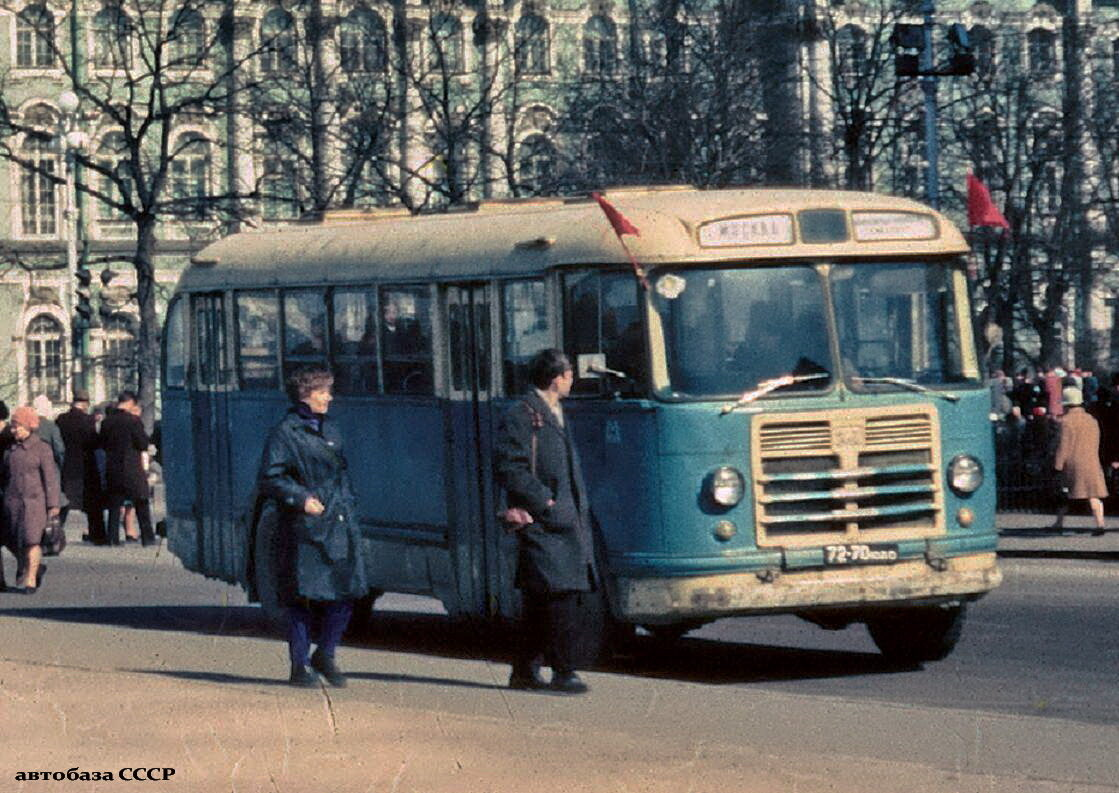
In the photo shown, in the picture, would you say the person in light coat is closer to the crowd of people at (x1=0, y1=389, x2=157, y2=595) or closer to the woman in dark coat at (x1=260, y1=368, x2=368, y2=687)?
the crowd of people at (x1=0, y1=389, x2=157, y2=595)

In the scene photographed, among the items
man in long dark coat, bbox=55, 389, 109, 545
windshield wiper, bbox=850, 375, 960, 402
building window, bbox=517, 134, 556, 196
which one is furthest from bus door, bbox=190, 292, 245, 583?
building window, bbox=517, 134, 556, 196

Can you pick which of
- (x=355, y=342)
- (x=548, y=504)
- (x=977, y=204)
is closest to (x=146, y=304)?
(x=977, y=204)

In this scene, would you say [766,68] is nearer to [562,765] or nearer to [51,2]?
[51,2]

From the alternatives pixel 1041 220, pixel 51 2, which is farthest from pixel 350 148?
pixel 1041 220

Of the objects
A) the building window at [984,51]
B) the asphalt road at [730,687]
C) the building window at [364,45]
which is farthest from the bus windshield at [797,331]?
the building window at [984,51]

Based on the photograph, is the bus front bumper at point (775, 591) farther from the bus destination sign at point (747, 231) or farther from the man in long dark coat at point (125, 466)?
the man in long dark coat at point (125, 466)

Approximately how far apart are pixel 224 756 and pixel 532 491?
2.88 metres

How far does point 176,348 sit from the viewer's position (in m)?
22.4

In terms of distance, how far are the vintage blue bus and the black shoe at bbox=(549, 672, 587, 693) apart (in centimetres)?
166

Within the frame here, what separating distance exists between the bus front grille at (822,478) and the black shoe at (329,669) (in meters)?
2.58

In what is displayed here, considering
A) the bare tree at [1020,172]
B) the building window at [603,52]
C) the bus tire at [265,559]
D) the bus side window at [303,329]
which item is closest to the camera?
the bus tire at [265,559]

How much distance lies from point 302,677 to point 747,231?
3743mm

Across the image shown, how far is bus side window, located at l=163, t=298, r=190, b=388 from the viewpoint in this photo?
72.4 feet

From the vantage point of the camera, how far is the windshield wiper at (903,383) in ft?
52.7
